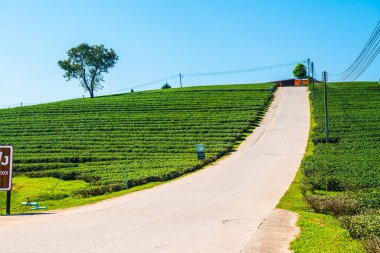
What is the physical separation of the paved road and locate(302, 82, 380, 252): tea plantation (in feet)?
7.24

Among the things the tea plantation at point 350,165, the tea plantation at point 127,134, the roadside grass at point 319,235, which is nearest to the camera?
the roadside grass at point 319,235

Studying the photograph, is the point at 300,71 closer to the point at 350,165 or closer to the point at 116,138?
the point at 116,138

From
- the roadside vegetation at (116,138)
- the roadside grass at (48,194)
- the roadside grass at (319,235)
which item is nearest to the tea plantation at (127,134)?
the roadside vegetation at (116,138)

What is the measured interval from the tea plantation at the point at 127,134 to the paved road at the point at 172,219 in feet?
15.2

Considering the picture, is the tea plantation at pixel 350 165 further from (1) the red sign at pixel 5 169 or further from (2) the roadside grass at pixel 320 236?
(1) the red sign at pixel 5 169

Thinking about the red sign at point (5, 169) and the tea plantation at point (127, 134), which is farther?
the tea plantation at point (127, 134)

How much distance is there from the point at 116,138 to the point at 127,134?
2200mm

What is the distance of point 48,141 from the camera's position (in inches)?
1841

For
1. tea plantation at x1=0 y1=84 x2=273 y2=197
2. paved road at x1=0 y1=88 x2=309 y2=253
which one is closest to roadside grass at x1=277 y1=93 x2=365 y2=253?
paved road at x1=0 y1=88 x2=309 y2=253

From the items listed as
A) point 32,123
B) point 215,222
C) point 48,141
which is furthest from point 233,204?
point 32,123

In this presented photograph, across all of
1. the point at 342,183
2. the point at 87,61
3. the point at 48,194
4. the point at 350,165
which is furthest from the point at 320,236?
the point at 87,61

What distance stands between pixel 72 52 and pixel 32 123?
39521mm

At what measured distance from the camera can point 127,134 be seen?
162 ft

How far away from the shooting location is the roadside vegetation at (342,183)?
39.4ft
